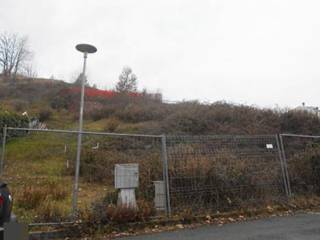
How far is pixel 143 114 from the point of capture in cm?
2006

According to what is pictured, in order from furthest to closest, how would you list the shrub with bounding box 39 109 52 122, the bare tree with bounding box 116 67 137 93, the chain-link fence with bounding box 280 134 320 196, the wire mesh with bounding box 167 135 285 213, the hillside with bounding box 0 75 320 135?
the bare tree with bounding box 116 67 137 93 → the shrub with bounding box 39 109 52 122 → the hillside with bounding box 0 75 320 135 → the chain-link fence with bounding box 280 134 320 196 → the wire mesh with bounding box 167 135 285 213

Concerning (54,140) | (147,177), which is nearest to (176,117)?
(54,140)

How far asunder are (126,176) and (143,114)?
13.8 metres

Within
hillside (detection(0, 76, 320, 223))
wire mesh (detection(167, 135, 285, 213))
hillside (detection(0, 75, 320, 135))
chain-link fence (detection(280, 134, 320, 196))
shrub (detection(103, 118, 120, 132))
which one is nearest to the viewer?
hillside (detection(0, 76, 320, 223))

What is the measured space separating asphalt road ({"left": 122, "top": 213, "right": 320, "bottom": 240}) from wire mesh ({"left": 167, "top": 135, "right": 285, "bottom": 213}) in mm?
727

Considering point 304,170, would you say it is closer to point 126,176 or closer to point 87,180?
point 126,176

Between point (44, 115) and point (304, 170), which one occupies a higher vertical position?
point (44, 115)

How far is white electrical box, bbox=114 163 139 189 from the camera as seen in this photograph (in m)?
6.32

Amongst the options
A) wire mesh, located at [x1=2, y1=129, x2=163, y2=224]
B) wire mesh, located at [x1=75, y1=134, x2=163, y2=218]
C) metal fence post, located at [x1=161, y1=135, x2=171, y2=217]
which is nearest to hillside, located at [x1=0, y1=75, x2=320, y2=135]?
wire mesh, located at [x1=2, y1=129, x2=163, y2=224]

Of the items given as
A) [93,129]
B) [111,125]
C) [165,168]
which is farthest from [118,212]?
[93,129]

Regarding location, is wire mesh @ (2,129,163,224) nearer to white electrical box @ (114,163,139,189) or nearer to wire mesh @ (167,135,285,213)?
white electrical box @ (114,163,139,189)

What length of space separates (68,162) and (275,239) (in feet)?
18.8

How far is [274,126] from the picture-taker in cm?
1633

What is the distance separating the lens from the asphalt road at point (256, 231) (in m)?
5.51
